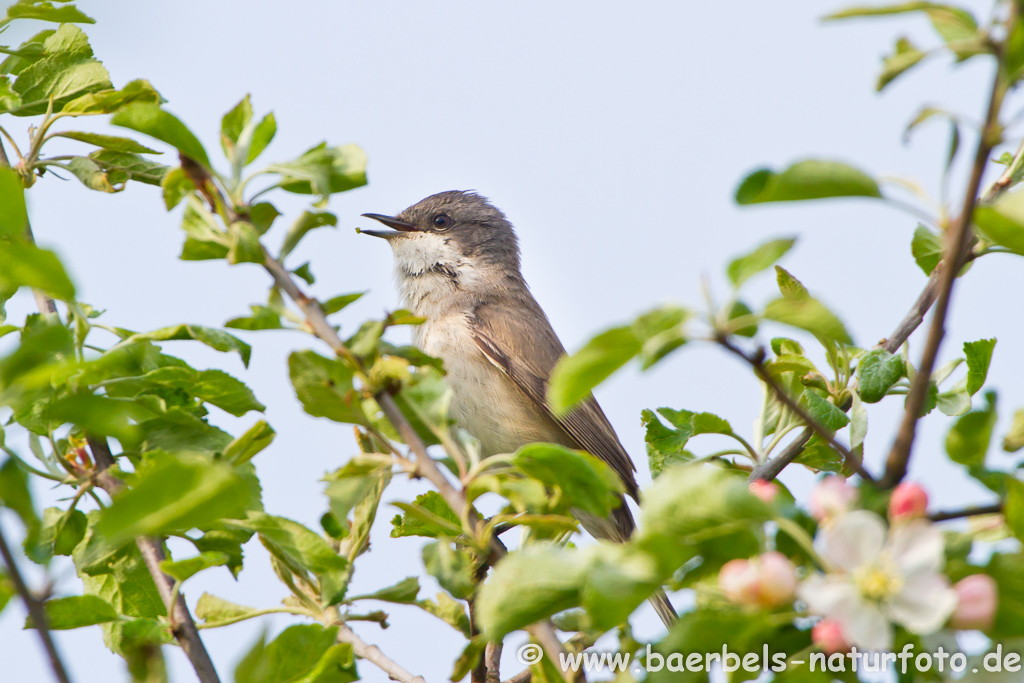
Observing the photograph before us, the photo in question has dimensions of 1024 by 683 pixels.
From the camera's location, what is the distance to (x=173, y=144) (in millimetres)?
1890

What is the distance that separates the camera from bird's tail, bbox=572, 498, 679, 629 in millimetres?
5287

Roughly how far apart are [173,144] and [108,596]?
134 centimetres

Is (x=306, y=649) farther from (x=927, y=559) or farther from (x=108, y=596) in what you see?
(x=927, y=559)

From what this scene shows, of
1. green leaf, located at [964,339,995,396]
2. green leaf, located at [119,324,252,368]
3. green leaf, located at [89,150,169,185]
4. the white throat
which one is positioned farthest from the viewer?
the white throat

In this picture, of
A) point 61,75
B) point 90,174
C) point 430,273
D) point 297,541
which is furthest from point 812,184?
point 430,273

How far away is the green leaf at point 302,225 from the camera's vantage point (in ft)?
6.63

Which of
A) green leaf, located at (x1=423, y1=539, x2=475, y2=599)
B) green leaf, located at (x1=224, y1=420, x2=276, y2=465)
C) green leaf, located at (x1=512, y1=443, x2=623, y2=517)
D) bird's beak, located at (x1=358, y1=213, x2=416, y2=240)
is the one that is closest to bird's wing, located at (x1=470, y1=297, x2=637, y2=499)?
bird's beak, located at (x1=358, y1=213, x2=416, y2=240)

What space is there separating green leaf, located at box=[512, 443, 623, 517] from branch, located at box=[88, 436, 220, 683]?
841mm

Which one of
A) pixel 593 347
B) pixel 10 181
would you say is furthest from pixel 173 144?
pixel 593 347

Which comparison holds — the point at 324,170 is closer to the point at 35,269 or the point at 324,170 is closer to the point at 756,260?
the point at 35,269

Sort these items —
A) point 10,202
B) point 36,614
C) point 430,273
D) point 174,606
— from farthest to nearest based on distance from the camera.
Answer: point 430,273 < point 174,606 < point 10,202 < point 36,614

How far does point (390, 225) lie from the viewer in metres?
7.20

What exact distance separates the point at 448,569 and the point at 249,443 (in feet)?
2.06
